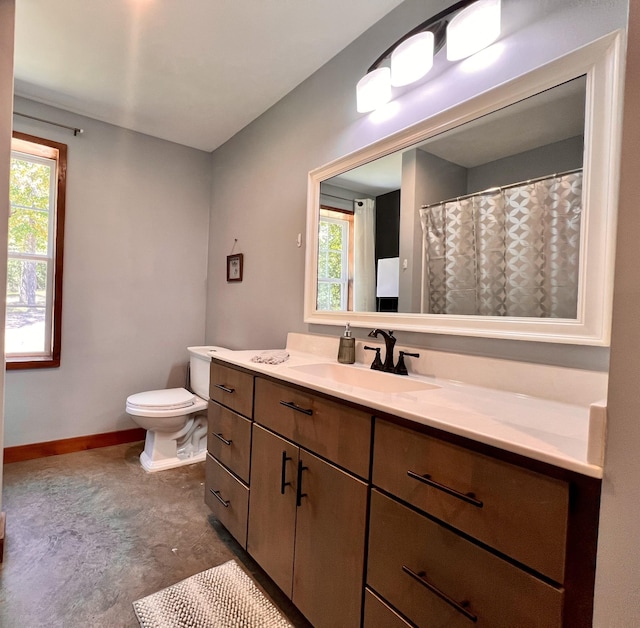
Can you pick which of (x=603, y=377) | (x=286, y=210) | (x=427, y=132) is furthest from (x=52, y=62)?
(x=603, y=377)

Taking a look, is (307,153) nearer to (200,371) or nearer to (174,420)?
(200,371)

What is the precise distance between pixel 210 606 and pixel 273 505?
1.43 feet

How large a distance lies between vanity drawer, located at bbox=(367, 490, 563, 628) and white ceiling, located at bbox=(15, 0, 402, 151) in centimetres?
205

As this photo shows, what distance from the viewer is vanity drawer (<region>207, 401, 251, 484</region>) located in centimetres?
157

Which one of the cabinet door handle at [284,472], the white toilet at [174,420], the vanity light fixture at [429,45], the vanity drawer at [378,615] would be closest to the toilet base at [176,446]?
the white toilet at [174,420]

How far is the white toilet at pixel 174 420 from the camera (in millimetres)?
2387

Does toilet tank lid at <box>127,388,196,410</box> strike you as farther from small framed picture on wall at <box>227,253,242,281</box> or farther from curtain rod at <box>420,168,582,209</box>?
curtain rod at <box>420,168,582,209</box>

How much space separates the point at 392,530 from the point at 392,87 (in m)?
1.74

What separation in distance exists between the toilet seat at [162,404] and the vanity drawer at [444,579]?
5.88 ft

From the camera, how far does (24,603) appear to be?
1366 millimetres

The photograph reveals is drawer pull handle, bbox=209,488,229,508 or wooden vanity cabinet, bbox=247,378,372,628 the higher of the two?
wooden vanity cabinet, bbox=247,378,372,628

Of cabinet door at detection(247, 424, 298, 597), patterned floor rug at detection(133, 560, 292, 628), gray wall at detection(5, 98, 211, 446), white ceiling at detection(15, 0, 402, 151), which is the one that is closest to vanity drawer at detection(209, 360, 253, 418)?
cabinet door at detection(247, 424, 298, 597)

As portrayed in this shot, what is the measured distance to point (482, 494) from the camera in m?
0.75

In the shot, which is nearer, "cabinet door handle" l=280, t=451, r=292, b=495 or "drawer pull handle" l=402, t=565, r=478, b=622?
"drawer pull handle" l=402, t=565, r=478, b=622
